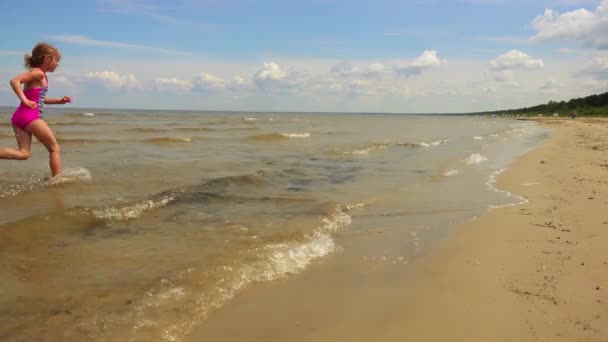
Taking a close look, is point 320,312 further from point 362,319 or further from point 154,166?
point 154,166

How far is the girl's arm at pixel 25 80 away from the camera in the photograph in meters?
6.78

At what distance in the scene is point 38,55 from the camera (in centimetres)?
727

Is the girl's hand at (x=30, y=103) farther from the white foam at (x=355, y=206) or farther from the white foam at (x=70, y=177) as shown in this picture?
the white foam at (x=355, y=206)

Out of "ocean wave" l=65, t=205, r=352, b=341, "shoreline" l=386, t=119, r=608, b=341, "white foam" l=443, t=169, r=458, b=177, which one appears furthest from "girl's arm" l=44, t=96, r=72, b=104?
"white foam" l=443, t=169, r=458, b=177

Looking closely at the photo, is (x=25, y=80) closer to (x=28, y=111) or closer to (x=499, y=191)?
(x=28, y=111)

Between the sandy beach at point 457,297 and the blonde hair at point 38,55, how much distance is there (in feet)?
18.1

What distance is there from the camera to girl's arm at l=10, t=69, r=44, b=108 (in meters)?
6.78

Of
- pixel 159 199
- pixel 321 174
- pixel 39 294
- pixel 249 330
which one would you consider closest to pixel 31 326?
pixel 39 294

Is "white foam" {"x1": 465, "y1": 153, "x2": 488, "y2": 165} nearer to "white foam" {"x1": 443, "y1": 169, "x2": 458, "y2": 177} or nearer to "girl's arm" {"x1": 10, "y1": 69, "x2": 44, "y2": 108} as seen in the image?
"white foam" {"x1": 443, "y1": 169, "x2": 458, "y2": 177}

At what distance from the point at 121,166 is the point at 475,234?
26.8ft

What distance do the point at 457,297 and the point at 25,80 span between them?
681 centimetres

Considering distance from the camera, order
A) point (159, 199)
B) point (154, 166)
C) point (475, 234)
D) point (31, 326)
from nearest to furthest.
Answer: point (31, 326) → point (475, 234) → point (159, 199) → point (154, 166)

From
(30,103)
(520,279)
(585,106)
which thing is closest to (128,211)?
(30,103)

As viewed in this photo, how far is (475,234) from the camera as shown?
5.73 metres
